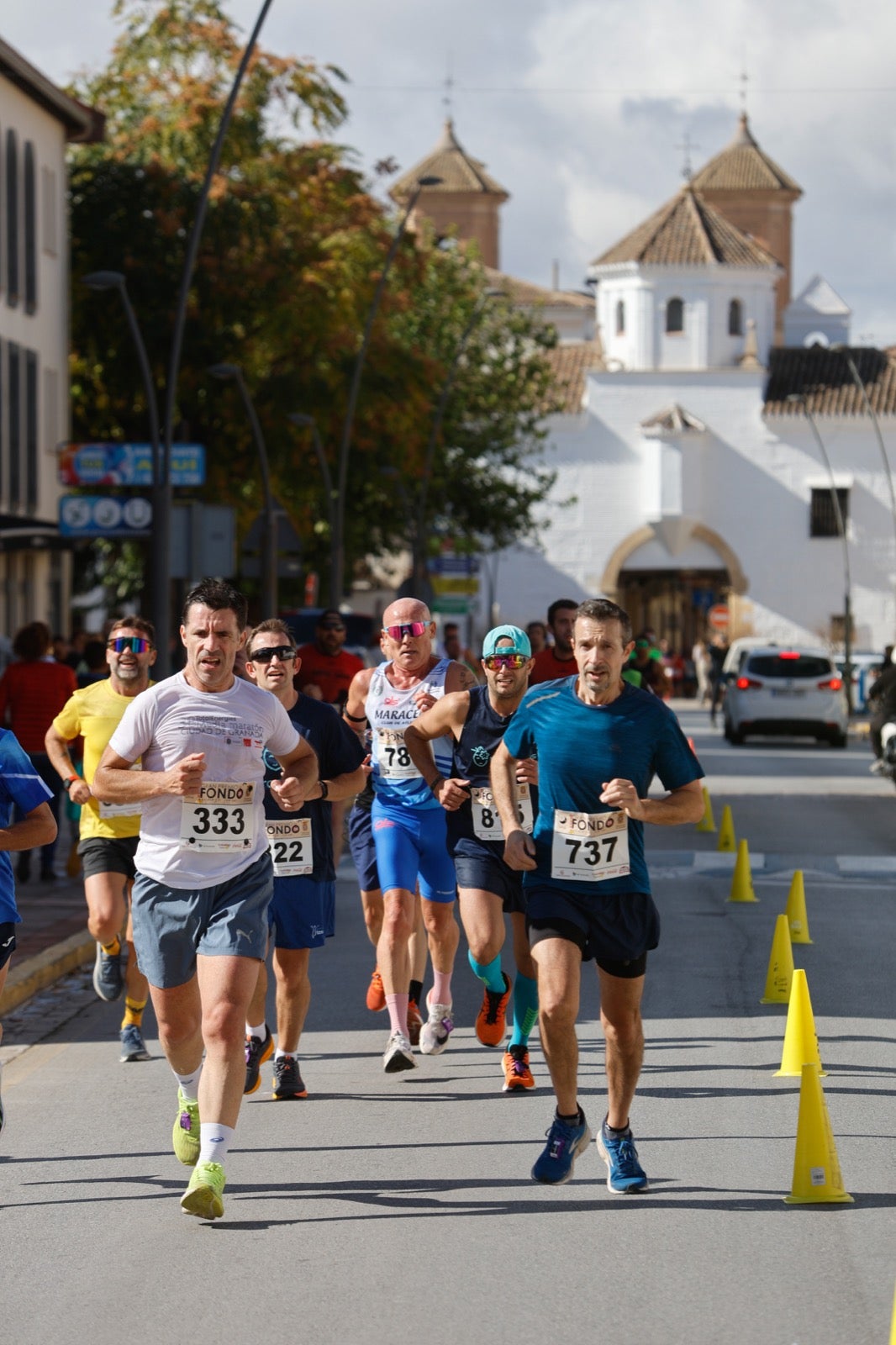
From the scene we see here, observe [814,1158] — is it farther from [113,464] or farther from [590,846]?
[113,464]

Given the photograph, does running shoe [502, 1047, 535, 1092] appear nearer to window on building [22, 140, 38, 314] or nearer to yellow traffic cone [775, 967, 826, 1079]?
yellow traffic cone [775, 967, 826, 1079]

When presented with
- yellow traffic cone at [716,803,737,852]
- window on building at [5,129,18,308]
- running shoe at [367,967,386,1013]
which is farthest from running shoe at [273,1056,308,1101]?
window on building at [5,129,18,308]

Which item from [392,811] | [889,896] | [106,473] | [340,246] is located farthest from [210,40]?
[392,811]

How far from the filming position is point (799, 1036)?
803 cm

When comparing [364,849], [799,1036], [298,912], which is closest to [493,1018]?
[364,849]

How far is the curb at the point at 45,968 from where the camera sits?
1187 cm

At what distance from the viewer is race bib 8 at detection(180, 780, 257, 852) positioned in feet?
24.0

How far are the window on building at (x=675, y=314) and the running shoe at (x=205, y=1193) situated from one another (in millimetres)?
83283

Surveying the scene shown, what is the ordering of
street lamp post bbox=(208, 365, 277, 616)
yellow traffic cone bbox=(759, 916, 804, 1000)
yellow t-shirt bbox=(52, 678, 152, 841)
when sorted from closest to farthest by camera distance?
yellow t-shirt bbox=(52, 678, 152, 841), yellow traffic cone bbox=(759, 916, 804, 1000), street lamp post bbox=(208, 365, 277, 616)

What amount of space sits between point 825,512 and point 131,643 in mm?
77474

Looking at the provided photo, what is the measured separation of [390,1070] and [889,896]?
308 inches

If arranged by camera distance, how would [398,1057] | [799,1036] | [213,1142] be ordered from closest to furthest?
1. [213,1142]
2. [799,1036]
3. [398,1057]

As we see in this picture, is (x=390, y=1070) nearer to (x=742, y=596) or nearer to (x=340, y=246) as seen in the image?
(x=340, y=246)

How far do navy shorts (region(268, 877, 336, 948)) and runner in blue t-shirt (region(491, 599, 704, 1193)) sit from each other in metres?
1.90
